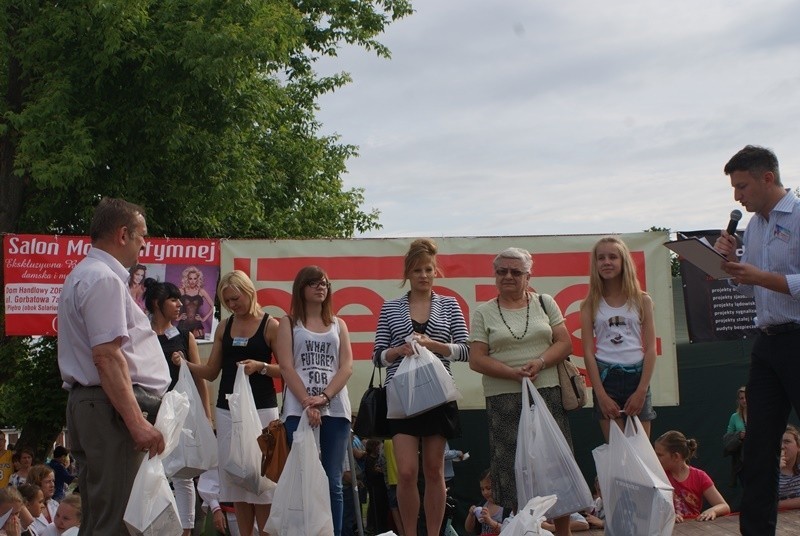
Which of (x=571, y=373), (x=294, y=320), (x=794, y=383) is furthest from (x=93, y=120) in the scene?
(x=794, y=383)

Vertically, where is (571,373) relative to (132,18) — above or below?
below

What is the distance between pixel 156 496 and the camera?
3793mm

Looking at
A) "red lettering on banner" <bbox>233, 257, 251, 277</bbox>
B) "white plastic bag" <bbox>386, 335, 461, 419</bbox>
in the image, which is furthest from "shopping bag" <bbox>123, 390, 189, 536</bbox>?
"red lettering on banner" <bbox>233, 257, 251, 277</bbox>

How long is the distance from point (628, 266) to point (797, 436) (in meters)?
2.95

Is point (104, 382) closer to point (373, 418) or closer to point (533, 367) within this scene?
point (373, 418)

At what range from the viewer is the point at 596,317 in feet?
17.2

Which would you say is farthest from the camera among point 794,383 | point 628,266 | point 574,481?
point 628,266

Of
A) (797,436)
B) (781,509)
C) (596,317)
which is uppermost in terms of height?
(596,317)

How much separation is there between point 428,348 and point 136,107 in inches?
321

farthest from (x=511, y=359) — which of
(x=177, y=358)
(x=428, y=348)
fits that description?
(x=177, y=358)

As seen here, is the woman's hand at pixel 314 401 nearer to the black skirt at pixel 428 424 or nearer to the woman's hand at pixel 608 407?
the black skirt at pixel 428 424

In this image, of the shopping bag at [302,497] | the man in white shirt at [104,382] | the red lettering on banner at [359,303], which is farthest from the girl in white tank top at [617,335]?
the red lettering on banner at [359,303]

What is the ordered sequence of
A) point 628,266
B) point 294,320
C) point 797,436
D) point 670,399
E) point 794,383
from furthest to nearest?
point 670,399
point 797,436
point 294,320
point 628,266
point 794,383

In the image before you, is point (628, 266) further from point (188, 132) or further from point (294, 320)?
point (188, 132)
